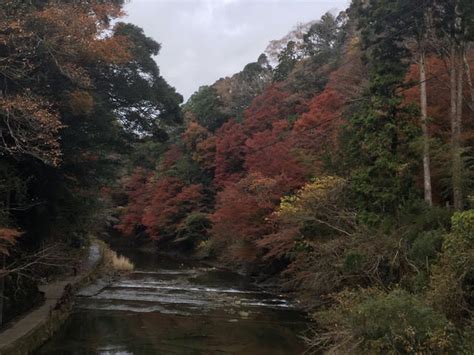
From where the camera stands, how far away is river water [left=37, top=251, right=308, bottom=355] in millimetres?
15406

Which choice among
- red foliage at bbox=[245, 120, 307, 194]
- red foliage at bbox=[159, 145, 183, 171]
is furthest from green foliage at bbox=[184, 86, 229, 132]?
red foliage at bbox=[245, 120, 307, 194]

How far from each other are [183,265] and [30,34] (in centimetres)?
3317

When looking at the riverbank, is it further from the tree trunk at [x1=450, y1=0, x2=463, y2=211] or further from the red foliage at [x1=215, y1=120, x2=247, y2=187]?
the red foliage at [x1=215, y1=120, x2=247, y2=187]

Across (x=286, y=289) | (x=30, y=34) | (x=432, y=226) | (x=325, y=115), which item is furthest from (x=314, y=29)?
(x=30, y=34)

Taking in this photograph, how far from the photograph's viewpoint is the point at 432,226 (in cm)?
1634

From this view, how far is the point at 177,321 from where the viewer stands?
19.2 metres

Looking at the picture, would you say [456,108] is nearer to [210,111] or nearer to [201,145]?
[201,145]

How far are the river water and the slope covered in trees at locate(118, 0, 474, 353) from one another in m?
1.65

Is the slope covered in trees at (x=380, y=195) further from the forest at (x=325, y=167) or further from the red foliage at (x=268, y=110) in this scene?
the red foliage at (x=268, y=110)

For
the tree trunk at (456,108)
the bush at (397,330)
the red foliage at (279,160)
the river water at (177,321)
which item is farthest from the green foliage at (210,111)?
the bush at (397,330)

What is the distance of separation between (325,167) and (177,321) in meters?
9.91

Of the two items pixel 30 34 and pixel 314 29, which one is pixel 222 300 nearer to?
pixel 30 34

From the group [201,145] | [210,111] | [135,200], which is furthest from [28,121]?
[135,200]

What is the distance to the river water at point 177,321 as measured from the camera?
15406mm
